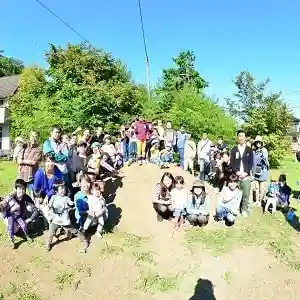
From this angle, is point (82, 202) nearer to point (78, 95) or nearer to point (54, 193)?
point (54, 193)

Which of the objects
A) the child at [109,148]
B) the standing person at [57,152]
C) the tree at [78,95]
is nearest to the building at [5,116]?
the tree at [78,95]

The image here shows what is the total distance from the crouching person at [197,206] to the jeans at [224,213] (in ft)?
1.64

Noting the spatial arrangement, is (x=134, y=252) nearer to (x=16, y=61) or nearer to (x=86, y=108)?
(x=86, y=108)

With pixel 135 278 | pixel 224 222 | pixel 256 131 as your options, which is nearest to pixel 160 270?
pixel 135 278

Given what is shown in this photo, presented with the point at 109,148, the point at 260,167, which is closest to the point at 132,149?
the point at 109,148

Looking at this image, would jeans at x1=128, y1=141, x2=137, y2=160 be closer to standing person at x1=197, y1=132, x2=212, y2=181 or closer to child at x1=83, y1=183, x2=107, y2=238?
standing person at x1=197, y1=132, x2=212, y2=181

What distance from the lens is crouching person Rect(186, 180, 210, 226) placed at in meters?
8.70

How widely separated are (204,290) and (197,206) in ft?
7.93

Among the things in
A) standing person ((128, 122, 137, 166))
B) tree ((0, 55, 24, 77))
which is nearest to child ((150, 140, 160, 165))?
standing person ((128, 122, 137, 166))

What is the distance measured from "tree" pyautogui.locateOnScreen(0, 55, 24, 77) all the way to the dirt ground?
51023 mm

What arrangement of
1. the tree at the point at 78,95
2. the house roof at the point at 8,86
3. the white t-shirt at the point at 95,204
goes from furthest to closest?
the house roof at the point at 8,86 < the tree at the point at 78,95 < the white t-shirt at the point at 95,204

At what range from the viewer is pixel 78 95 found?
21766 millimetres

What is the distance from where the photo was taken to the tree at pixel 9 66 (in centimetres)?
5708

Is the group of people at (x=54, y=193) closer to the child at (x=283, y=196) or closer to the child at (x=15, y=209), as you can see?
the child at (x=15, y=209)
